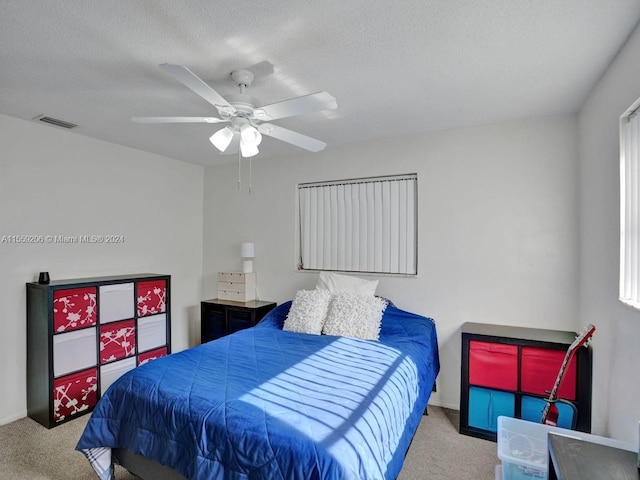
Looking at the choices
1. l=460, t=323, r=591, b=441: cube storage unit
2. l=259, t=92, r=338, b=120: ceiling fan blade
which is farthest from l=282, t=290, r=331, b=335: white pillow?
l=259, t=92, r=338, b=120: ceiling fan blade

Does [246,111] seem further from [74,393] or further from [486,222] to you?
[74,393]

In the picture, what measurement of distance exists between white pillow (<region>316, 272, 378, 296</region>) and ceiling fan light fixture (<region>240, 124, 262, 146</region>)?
1720mm

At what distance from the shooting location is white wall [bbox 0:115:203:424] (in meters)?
2.90

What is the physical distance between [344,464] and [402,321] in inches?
70.8

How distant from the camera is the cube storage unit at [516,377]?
2408mm

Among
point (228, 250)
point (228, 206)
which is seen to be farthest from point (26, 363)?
point (228, 206)

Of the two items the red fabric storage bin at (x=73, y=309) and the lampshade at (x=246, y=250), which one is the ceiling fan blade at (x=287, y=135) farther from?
the red fabric storage bin at (x=73, y=309)

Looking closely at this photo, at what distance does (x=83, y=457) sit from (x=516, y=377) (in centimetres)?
313

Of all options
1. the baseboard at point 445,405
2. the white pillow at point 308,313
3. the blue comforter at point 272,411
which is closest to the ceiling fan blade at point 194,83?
the blue comforter at point 272,411

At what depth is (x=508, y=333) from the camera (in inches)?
106

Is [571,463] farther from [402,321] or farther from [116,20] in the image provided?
[116,20]

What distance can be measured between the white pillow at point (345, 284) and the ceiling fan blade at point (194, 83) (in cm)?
198

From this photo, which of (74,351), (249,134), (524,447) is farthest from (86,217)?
(524,447)

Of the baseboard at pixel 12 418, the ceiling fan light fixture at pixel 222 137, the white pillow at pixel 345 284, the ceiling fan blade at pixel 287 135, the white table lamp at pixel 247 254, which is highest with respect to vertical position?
the ceiling fan blade at pixel 287 135
